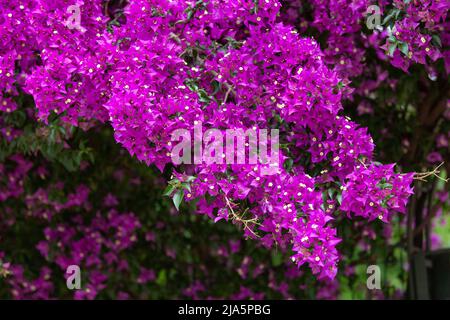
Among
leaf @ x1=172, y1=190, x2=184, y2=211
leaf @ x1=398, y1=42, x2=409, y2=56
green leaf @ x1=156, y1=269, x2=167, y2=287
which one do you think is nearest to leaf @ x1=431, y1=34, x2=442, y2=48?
leaf @ x1=398, y1=42, x2=409, y2=56

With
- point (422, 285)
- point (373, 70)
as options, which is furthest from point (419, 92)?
point (422, 285)

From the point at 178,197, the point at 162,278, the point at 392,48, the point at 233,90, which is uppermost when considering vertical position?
the point at 392,48

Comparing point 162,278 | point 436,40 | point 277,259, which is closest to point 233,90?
point 436,40

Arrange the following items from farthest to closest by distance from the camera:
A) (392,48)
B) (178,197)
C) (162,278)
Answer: (162,278)
(392,48)
(178,197)

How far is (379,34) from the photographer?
286 centimetres

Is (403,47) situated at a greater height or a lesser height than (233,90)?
greater

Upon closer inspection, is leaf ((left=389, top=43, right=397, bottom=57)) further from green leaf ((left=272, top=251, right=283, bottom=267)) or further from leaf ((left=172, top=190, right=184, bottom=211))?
green leaf ((left=272, top=251, right=283, bottom=267))

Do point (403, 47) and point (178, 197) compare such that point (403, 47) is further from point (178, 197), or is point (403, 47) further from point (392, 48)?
point (178, 197)

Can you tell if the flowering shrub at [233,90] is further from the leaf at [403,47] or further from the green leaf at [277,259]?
the green leaf at [277,259]

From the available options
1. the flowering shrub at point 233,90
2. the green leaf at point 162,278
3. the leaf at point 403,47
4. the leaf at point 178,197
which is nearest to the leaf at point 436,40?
the flowering shrub at point 233,90

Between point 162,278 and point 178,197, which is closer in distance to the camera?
point 178,197

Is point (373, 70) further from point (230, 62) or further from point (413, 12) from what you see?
point (230, 62)

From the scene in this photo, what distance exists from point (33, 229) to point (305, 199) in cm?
195

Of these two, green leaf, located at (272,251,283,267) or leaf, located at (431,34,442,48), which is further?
green leaf, located at (272,251,283,267)
